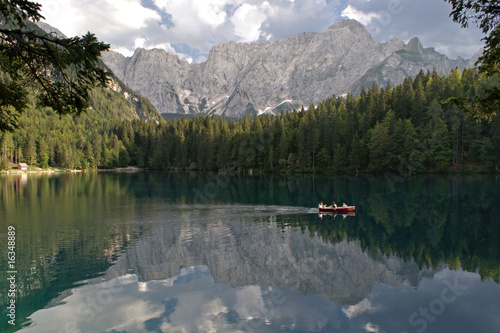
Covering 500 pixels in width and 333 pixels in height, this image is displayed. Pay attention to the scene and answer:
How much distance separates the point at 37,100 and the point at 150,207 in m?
37.7

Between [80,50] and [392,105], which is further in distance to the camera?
[392,105]

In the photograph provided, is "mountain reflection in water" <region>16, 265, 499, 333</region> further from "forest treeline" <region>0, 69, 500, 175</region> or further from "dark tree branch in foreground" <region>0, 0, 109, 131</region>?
"forest treeline" <region>0, 69, 500, 175</region>

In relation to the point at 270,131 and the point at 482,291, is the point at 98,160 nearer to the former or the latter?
the point at 270,131

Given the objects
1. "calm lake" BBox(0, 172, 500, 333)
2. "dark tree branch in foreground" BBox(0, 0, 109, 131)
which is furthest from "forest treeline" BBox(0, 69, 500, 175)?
"dark tree branch in foreground" BBox(0, 0, 109, 131)

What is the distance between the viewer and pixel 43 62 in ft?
36.5

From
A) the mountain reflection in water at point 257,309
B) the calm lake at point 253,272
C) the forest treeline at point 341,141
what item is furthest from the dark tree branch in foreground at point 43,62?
the forest treeline at point 341,141

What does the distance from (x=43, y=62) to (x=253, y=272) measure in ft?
54.2

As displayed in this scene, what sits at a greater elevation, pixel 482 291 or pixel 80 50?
pixel 80 50

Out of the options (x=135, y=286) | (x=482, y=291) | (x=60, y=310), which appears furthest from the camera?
(x=135, y=286)

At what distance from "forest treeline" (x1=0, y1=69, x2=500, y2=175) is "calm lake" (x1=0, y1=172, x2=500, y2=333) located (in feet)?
169

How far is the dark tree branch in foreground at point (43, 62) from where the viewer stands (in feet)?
34.0

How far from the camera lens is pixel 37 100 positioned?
1162cm

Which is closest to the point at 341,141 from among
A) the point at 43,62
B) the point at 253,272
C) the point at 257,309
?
the point at 253,272

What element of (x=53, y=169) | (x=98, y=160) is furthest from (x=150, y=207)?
(x=98, y=160)
